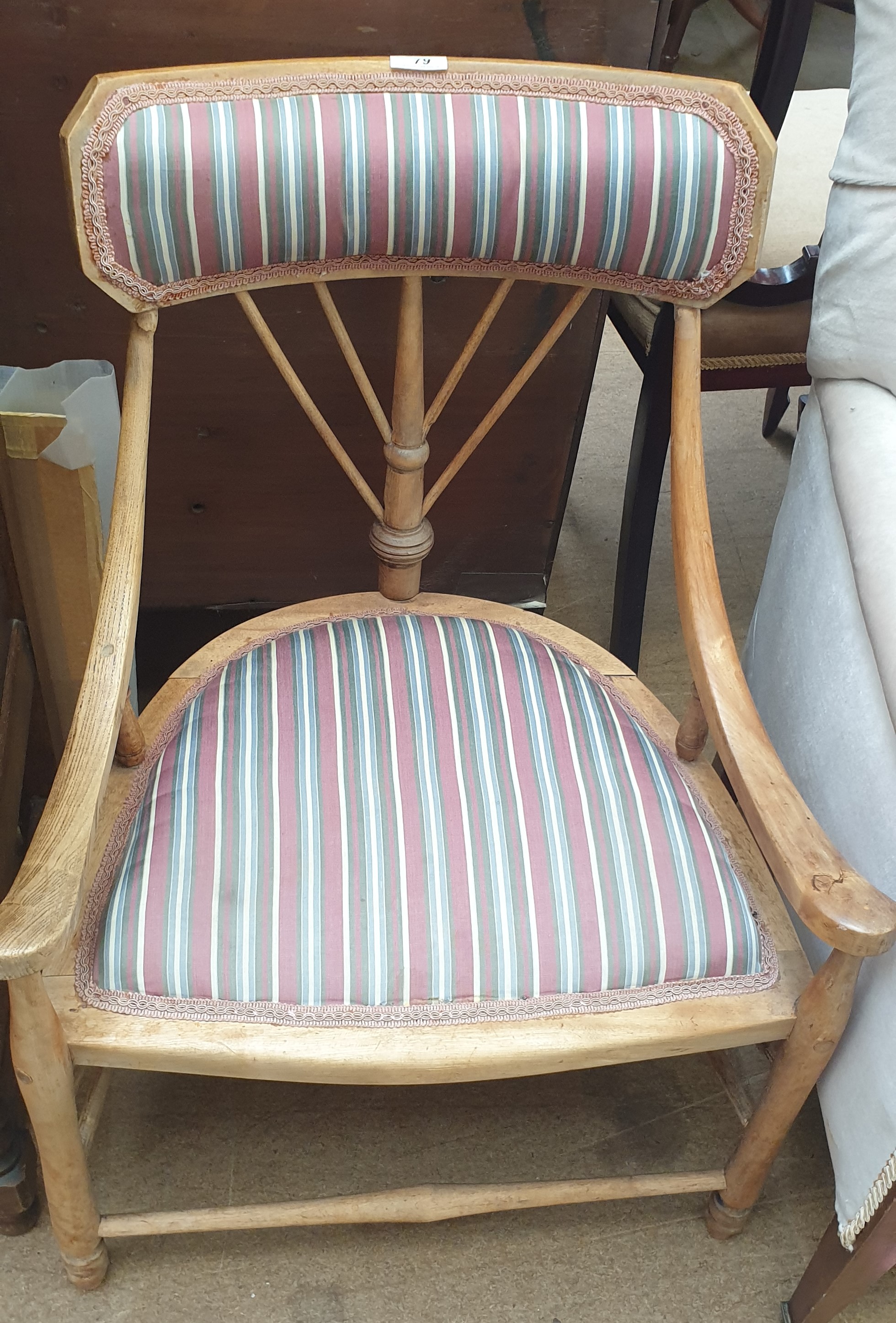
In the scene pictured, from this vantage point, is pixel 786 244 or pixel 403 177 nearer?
pixel 403 177

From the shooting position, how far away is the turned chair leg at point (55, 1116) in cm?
78

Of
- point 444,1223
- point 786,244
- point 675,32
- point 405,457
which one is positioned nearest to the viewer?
point 405,457

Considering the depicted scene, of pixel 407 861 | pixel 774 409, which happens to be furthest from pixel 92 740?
pixel 774 409

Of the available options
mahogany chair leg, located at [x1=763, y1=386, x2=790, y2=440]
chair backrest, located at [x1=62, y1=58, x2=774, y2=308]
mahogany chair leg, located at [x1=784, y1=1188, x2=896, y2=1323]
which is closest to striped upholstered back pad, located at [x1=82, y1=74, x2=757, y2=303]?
chair backrest, located at [x1=62, y1=58, x2=774, y2=308]

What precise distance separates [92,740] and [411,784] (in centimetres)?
26

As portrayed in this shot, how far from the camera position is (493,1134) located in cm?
122

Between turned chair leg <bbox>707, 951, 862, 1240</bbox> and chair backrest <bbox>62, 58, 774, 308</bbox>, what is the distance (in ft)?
1.91

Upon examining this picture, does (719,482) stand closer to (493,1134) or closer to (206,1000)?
(493,1134)

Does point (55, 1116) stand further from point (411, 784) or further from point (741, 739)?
point (741, 739)

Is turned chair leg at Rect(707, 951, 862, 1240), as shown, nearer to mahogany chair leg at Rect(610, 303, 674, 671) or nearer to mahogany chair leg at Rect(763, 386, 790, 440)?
mahogany chair leg at Rect(610, 303, 674, 671)

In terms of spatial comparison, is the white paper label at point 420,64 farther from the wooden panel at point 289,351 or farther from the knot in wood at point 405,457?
the knot in wood at point 405,457

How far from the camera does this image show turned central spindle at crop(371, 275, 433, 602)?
1.02m

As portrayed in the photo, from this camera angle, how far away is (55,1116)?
33.4 inches

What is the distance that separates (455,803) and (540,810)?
0.07 meters
